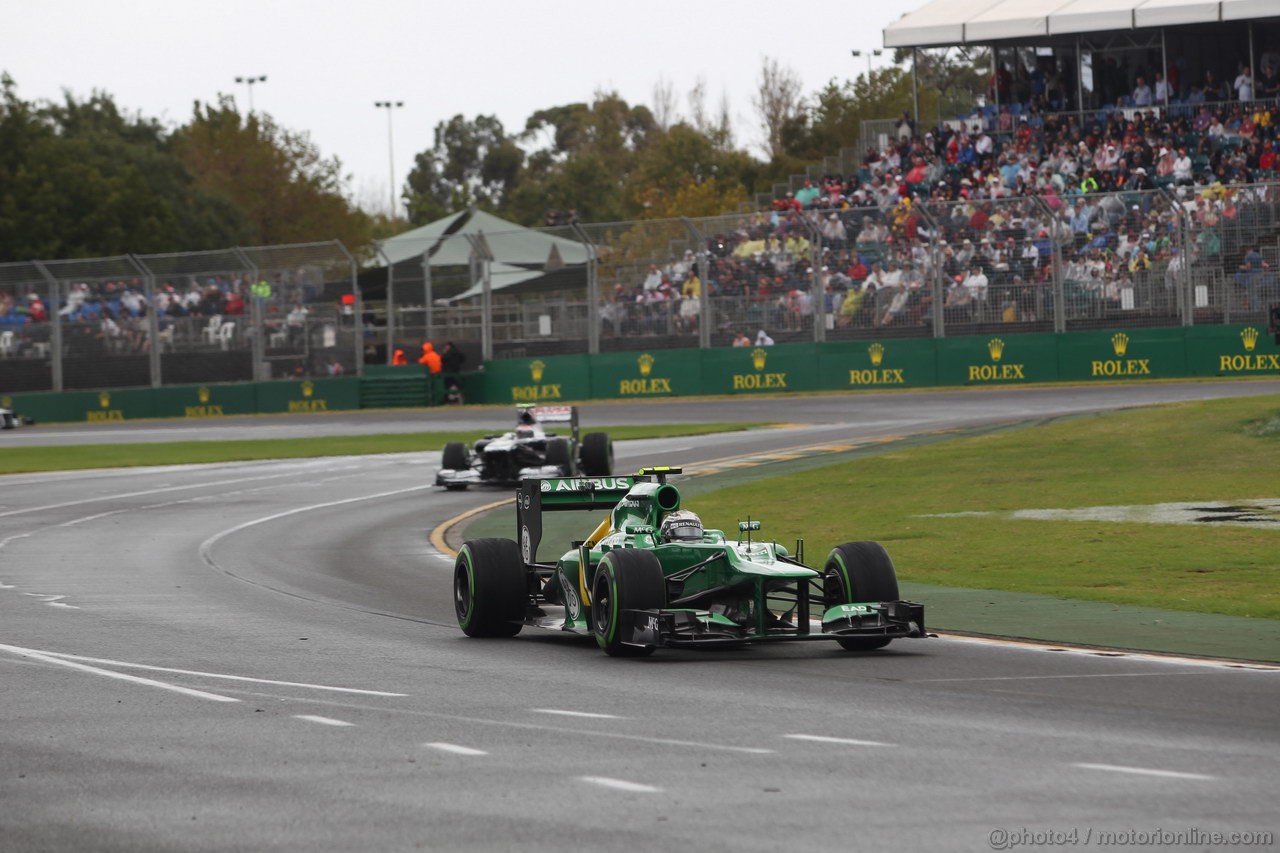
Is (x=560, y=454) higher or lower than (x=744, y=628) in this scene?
higher

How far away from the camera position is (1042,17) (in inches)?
2103

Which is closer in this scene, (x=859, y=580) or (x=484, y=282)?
(x=859, y=580)

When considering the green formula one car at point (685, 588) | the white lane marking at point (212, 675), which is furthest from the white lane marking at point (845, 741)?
the white lane marking at point (212, 675)

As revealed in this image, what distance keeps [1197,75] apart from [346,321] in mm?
26074

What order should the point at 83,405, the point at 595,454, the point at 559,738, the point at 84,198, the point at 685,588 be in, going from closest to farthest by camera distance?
1. the point at 559,738
2. the point at 685,588
3. the point at 595,454
4. the point at 83,405
5. the point at 84,198

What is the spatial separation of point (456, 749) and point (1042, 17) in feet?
159

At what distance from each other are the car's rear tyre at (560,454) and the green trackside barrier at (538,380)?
19368 mm

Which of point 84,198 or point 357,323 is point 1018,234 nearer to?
point 357,323

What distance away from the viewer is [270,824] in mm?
7355

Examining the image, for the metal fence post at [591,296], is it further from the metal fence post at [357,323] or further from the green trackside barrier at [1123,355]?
the green trackside barrier at [1123,355]

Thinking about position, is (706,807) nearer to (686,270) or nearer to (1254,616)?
(1254,616)

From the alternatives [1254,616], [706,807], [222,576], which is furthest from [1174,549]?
[706,807]

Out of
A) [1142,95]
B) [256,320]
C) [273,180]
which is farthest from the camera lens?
[273,180]

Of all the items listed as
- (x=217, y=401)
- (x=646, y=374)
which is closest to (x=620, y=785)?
(x=646, y=374)
